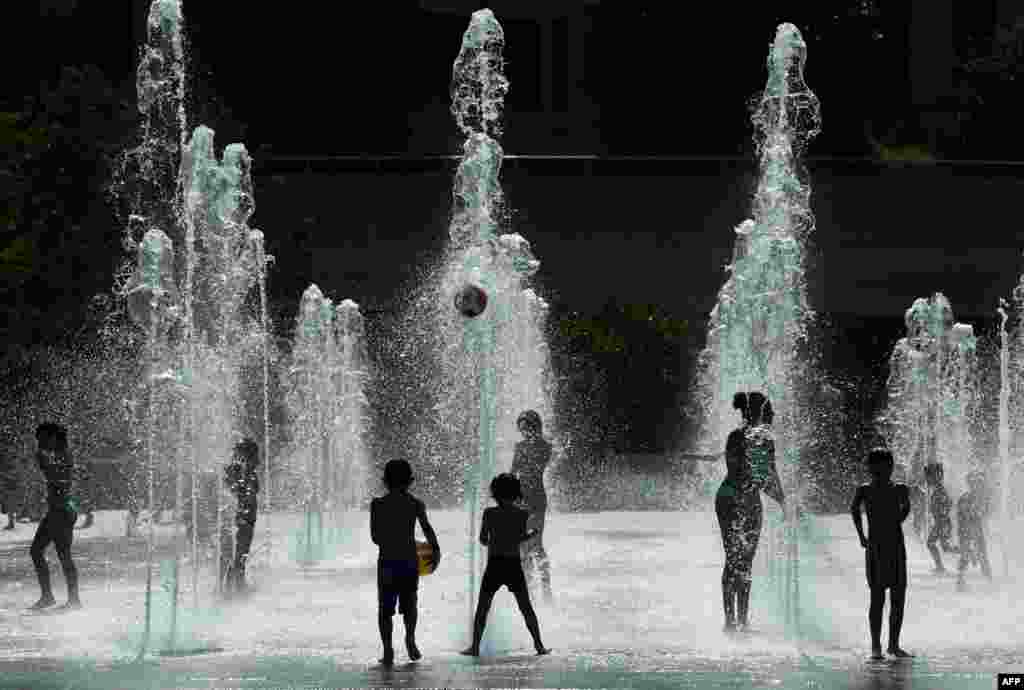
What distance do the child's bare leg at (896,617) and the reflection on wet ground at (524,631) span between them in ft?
0.59

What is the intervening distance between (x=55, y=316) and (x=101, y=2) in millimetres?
15153

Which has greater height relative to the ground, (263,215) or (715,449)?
(263,215)

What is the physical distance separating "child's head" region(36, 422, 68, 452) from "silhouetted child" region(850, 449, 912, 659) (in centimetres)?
545

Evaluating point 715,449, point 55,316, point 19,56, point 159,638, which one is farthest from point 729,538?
point 19,56

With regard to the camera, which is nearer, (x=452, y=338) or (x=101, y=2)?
(x=452, y=338)

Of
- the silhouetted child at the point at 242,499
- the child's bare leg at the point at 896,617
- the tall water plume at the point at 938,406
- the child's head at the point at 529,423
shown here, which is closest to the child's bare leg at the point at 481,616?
the child's bare leg at the point at 896,617

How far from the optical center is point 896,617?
36.0ft

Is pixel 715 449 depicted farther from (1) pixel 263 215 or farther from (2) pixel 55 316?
(1) pixel 263 215

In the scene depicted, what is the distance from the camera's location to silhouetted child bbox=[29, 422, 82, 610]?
44.3 ft

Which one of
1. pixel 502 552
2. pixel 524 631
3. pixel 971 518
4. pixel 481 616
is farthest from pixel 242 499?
pixel 971 518

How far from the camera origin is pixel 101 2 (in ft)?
135

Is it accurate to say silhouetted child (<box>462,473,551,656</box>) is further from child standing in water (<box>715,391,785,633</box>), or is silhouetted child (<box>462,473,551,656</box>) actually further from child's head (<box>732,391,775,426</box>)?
child's head (<box>732,391,775,426</box>)

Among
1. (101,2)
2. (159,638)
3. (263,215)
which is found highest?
(101,2)

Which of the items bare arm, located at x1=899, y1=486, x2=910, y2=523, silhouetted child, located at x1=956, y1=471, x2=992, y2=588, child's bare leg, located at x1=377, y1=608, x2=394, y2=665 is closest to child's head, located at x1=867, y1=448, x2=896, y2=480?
bare arm, located at x1=899, y1=486, x2=910, y2=523
